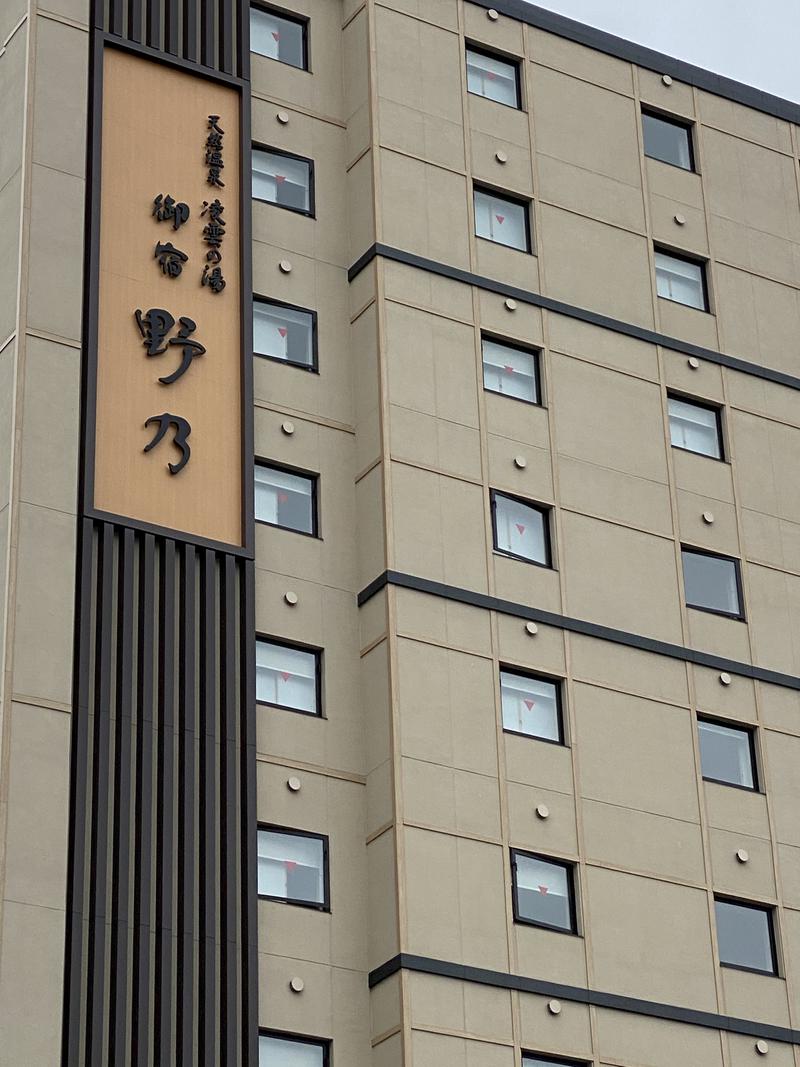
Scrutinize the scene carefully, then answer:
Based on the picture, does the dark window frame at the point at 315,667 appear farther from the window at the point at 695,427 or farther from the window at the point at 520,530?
the window at the point at 695,427

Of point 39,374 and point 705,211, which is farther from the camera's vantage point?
point 705,211

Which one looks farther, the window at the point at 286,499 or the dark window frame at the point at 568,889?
the window at the point at 286,499

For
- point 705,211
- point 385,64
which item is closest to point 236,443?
point 385,64

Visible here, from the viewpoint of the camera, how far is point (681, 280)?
139 ft

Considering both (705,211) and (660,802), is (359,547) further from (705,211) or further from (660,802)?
(705,211)

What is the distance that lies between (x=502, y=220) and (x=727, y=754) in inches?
428

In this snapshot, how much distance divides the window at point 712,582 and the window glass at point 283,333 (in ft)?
25.7

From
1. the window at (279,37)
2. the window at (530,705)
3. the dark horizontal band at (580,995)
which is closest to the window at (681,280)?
the window at (279,37)

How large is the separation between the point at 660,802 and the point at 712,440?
8.15 metres

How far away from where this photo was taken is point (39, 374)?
1330 inches

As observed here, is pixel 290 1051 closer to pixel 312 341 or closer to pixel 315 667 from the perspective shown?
pixel 315 667

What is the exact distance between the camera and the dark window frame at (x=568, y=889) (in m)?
33.9

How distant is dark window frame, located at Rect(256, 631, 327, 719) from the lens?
1355 inches

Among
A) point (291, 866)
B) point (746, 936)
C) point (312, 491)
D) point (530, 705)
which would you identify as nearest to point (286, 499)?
point (312, 491)
